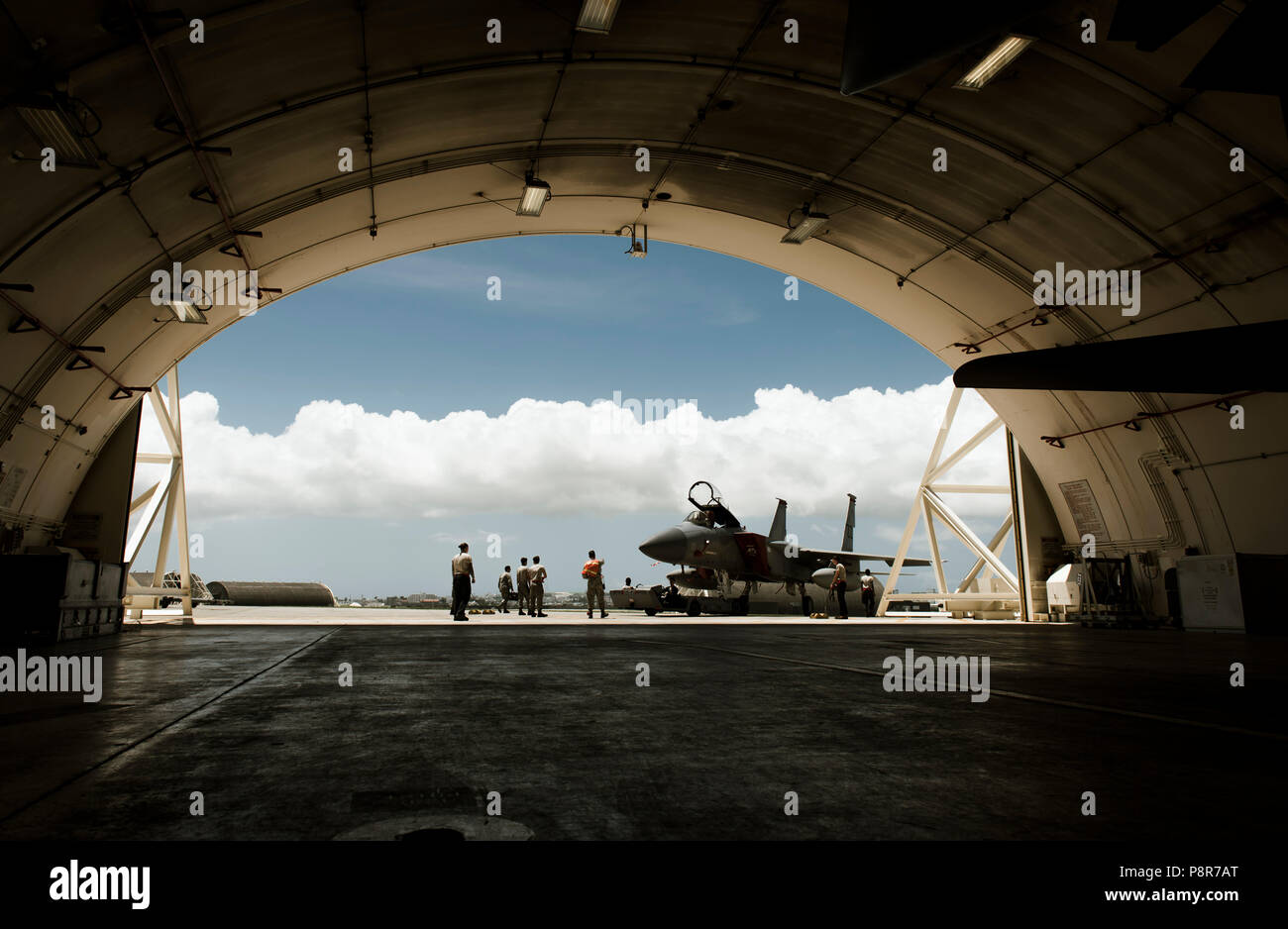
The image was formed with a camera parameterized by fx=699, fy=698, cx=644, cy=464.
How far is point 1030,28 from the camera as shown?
29.5 ft

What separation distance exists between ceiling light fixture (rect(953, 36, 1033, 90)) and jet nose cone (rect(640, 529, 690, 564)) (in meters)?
14.2

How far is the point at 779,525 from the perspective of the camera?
29.5 meters

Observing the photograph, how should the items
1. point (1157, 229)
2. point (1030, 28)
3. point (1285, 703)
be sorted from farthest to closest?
point (1157, 229)
point (1030, 28)
point (1285, 703)

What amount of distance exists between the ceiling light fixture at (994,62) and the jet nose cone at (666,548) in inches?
558

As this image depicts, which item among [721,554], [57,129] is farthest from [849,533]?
[57,129]

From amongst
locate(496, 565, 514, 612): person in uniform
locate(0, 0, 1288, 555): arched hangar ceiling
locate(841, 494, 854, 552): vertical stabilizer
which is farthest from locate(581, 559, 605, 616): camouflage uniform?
locate(841, 494, 854, 552): vertical stabilizer

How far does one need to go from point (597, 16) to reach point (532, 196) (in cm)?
450

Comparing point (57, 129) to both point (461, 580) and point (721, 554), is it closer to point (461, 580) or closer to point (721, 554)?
point (461, 580)

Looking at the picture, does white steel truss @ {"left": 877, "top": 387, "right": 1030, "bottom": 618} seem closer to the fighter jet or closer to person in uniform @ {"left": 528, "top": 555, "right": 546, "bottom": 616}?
the fighter jet

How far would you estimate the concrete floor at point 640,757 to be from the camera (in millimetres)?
1607

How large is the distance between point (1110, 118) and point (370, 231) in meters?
12.8

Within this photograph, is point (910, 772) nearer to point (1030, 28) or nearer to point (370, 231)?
point (1030, 28)
